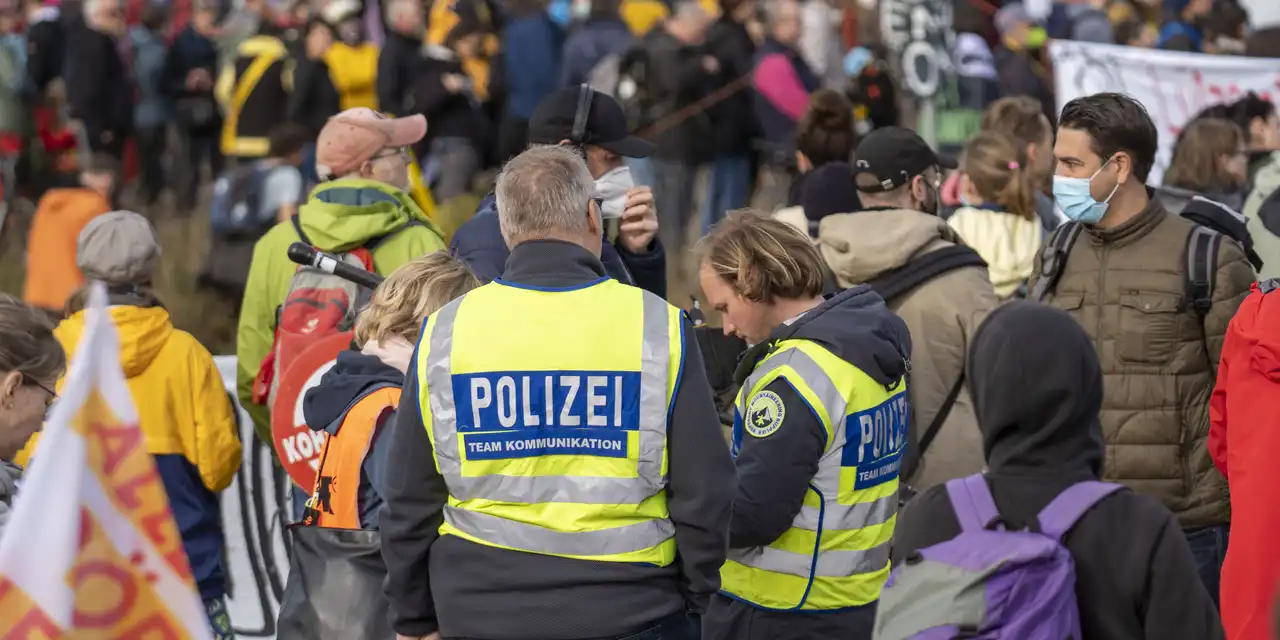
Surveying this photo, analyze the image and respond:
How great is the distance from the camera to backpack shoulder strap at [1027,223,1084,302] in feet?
19.8

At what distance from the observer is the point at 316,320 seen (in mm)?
6297

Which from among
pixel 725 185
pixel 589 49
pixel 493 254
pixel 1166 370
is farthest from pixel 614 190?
pixel 589 49

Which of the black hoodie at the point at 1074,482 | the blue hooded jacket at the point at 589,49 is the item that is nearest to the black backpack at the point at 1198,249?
the black hoodie at the point at 1074,482

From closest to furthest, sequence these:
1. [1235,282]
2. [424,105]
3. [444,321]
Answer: [444,321], [1235,282], [424,105]

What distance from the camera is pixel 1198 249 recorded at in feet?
18.8

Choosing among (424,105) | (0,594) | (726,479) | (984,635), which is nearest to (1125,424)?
(726,479)

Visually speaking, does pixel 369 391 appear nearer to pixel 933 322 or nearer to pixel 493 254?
pixel 493 254

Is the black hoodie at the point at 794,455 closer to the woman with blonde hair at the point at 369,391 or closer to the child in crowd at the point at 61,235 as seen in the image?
the woman with blonde hair at the point at 369,391

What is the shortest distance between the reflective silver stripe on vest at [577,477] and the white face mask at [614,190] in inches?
78.9

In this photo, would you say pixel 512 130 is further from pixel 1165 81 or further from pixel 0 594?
pixel 0 594

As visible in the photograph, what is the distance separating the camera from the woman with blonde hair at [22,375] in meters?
4.25

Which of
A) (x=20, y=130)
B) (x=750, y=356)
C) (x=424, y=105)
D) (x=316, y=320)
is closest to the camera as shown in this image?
(x=750, y=356)

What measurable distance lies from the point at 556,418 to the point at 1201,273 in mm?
2584

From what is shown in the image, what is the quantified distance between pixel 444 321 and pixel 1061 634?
5.04 ft
